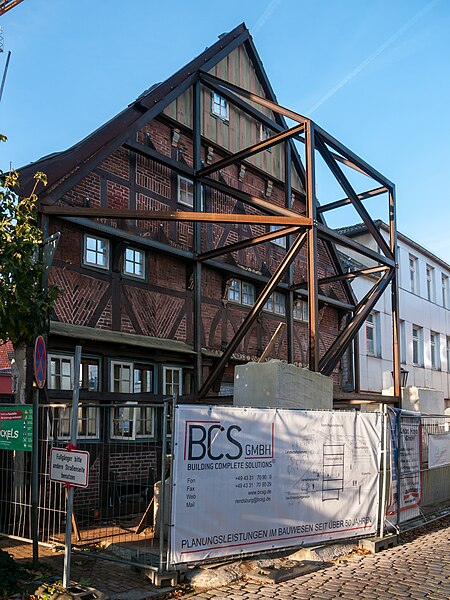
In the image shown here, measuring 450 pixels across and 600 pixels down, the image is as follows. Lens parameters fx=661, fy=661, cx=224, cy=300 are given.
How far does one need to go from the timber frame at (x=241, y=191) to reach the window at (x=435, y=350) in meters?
14.7

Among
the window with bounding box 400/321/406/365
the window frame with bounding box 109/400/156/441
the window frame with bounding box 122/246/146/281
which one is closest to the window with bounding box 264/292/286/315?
the window frame with bounding box 122/246/146/281

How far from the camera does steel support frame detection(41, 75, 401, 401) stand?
12.5 m

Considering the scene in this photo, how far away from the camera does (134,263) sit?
13836 mm

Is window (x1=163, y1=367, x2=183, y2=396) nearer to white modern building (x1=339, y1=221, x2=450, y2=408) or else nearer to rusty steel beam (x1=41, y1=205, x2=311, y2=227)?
rusty steel beam (x1=41, y1=205, x2=311, y2=227)

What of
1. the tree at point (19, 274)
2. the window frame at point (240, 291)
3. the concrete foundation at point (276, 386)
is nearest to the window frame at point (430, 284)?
the window frame at point (240, 291)

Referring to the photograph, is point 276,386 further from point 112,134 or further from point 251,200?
point 112,134

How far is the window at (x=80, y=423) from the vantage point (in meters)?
11.5

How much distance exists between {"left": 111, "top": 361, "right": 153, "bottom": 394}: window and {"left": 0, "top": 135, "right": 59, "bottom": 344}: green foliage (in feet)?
13.8

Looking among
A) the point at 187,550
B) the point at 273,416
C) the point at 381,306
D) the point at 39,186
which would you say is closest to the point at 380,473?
the point at 273,416

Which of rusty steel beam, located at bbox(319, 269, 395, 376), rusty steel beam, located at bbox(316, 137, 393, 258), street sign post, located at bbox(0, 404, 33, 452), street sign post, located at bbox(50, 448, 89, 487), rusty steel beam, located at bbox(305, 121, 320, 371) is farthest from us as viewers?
rusty steel beam, located at bbox(319, 269, 395, 376)

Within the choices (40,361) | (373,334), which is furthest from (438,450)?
(373,334)

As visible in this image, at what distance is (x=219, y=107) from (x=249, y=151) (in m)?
2.52

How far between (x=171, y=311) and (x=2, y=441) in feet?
19.8

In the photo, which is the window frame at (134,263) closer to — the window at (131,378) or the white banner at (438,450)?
the window at (131,378)
